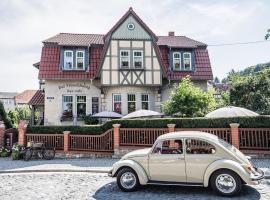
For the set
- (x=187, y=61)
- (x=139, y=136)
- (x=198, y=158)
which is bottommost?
(x=198, y=158)

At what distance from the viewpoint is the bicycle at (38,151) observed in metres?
15.5

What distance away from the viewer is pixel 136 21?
73.2ft

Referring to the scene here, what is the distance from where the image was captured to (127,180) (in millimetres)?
8484

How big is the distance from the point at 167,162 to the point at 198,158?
876 millimetres

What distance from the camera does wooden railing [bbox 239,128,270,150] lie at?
13.1 m

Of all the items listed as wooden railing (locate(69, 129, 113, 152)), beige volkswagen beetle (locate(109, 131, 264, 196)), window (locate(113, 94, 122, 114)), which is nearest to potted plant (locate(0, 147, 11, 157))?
wooden railing (locate(69, 129, 113, 152))

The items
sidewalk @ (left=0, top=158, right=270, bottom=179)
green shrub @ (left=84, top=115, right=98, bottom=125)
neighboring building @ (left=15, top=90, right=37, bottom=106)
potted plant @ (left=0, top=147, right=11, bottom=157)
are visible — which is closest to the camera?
sidewalk @ (left=0, top=158, right=270, bottom=179)

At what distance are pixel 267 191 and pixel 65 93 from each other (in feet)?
58.8

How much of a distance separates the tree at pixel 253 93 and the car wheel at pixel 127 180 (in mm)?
18564

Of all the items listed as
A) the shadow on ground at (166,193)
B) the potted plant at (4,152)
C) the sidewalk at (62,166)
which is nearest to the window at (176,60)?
the sidewalk at (62,166)

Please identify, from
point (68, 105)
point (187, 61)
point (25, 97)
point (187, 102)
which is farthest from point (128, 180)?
point (25, 97)

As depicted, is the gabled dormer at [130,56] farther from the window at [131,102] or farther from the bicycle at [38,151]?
the bicycle at [38,151]

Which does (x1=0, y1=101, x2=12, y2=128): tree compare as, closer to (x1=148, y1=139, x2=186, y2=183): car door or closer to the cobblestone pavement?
the cobblestone pavement

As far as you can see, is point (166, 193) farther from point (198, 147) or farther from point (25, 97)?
point (25, 97)
